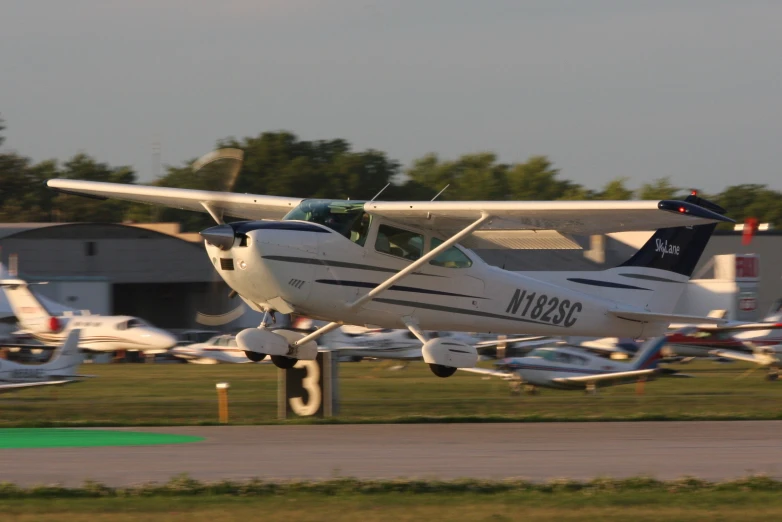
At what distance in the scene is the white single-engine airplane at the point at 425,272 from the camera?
14.8 metres

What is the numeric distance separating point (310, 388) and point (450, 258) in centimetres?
370

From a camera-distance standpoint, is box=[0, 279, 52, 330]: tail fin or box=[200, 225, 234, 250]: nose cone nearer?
box=[200, 225, 234, 250]: nose cone

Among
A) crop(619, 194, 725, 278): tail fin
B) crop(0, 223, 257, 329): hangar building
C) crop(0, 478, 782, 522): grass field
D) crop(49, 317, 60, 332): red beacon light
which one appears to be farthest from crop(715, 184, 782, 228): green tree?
crop(0, 478, 782, 522): grass field

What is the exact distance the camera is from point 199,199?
18016mm

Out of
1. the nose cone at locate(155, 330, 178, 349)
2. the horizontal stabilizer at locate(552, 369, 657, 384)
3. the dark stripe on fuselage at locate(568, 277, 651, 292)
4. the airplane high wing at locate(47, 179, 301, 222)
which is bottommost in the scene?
the horizontal stabilizer at locate(552, 369, 657, 384)

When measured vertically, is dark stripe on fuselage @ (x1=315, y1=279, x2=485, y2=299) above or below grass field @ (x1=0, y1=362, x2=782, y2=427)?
above

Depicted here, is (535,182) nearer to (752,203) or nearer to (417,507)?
(752,203)

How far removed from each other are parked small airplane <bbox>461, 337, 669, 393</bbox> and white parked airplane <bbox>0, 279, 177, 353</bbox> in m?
20.5

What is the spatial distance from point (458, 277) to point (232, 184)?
13.2ft

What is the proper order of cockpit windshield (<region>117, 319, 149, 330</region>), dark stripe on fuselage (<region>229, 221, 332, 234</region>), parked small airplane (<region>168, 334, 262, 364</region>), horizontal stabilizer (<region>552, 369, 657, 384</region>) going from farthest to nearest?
cockpit windshield (<region>117, 319, 149, 330</region>) → parked small airplane (<region>168, 334, 262, 364</region>) → horizontal stabilizer (<region>552, 369, 657, 384</region>) → dark stripe on fuselage (<region>229, 221, 332, 234</region>)

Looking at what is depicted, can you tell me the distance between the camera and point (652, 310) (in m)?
18.8

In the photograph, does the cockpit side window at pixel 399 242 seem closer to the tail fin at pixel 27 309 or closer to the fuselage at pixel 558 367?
the fuselage at pixel 558 367

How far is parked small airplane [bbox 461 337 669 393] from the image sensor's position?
82.6ft

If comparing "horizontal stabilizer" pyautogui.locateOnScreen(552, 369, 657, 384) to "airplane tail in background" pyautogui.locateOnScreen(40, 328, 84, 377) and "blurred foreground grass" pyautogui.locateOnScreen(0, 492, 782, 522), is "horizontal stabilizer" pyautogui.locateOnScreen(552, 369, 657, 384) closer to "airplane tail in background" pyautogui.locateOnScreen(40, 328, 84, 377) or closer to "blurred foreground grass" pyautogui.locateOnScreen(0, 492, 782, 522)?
"airplane tail in background" pyautogui.locateOnScreen(40, 328, 84, 377)
